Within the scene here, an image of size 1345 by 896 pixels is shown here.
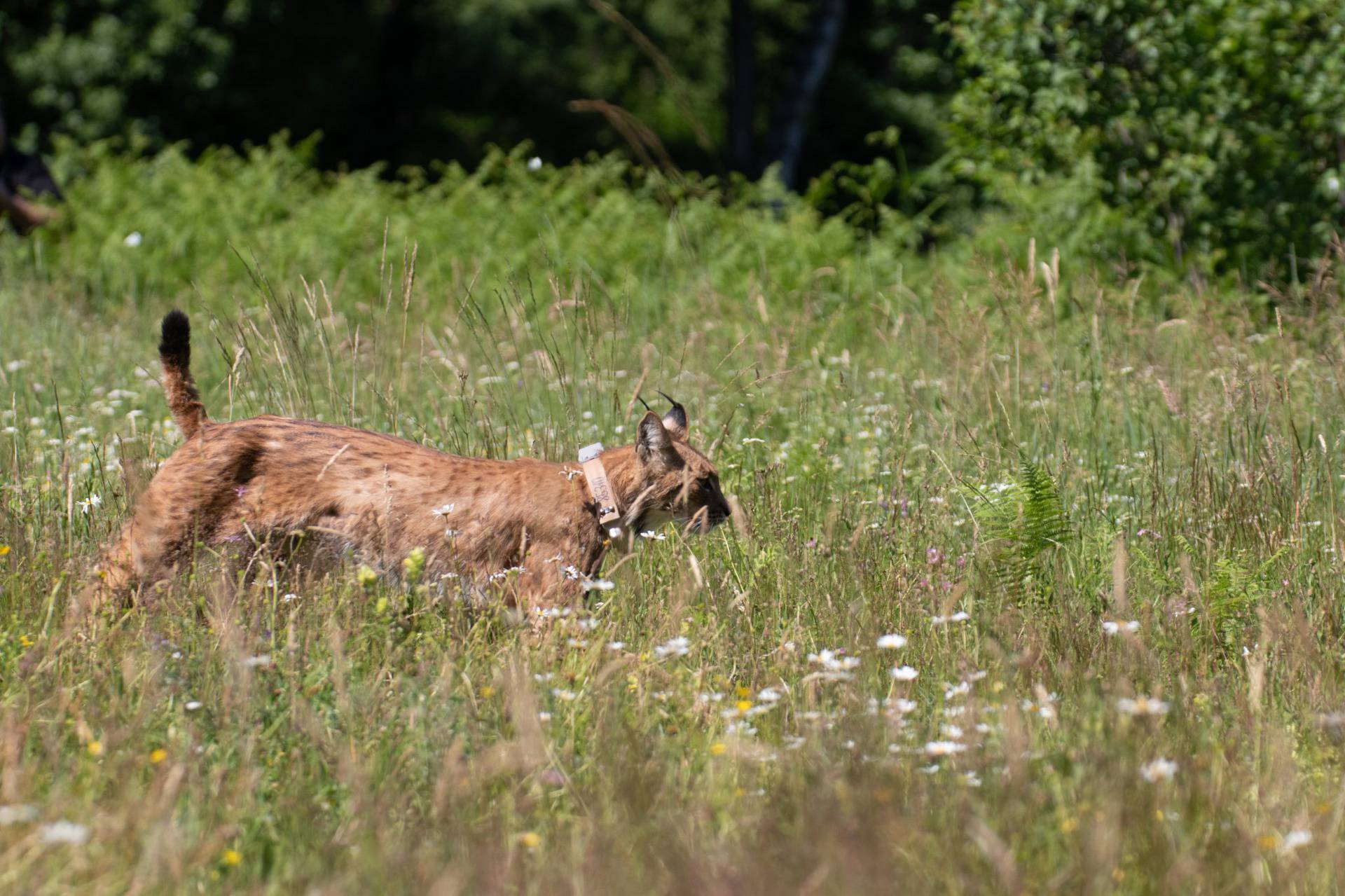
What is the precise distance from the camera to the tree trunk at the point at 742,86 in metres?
26.8

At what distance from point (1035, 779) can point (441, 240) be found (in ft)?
36.1

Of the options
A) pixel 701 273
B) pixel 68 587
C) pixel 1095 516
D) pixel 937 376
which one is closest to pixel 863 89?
pixel 701 273

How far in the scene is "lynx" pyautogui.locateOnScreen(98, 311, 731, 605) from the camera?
5.32m

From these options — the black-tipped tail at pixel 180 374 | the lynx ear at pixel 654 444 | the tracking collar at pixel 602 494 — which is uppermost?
the black-tipped tail at pixel 180 374

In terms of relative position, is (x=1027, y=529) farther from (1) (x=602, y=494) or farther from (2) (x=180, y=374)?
(2) (x=180, y=374)

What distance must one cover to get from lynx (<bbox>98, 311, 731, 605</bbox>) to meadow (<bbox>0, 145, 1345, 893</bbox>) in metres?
0.17

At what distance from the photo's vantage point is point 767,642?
5031 millimetres

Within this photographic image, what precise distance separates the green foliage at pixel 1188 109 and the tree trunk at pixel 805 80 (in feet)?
47.3

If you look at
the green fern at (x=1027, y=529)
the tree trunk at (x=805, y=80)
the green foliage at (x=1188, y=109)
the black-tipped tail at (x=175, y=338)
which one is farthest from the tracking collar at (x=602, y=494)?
the tree trunk at (x=805, y=80)

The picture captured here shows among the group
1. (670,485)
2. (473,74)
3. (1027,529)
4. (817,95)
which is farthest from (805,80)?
(1027,529)

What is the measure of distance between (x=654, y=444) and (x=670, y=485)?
21 centimetres

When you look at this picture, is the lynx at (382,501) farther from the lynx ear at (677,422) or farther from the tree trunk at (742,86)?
the tree trunk at (742,86)

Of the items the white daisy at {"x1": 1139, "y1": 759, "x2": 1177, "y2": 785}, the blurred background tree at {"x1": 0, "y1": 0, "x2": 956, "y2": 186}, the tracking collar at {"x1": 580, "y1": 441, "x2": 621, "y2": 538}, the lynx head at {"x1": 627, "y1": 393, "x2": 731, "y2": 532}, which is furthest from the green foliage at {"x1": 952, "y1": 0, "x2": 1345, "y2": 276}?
the blurred background tree at {"x1": 0, "y1": 0, "x2": 956, "y2": 186}

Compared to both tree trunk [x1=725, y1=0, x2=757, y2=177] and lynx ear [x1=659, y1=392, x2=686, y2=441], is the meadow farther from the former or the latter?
tree trunk [x1=725, y1=0, x2=757, y2=177]
